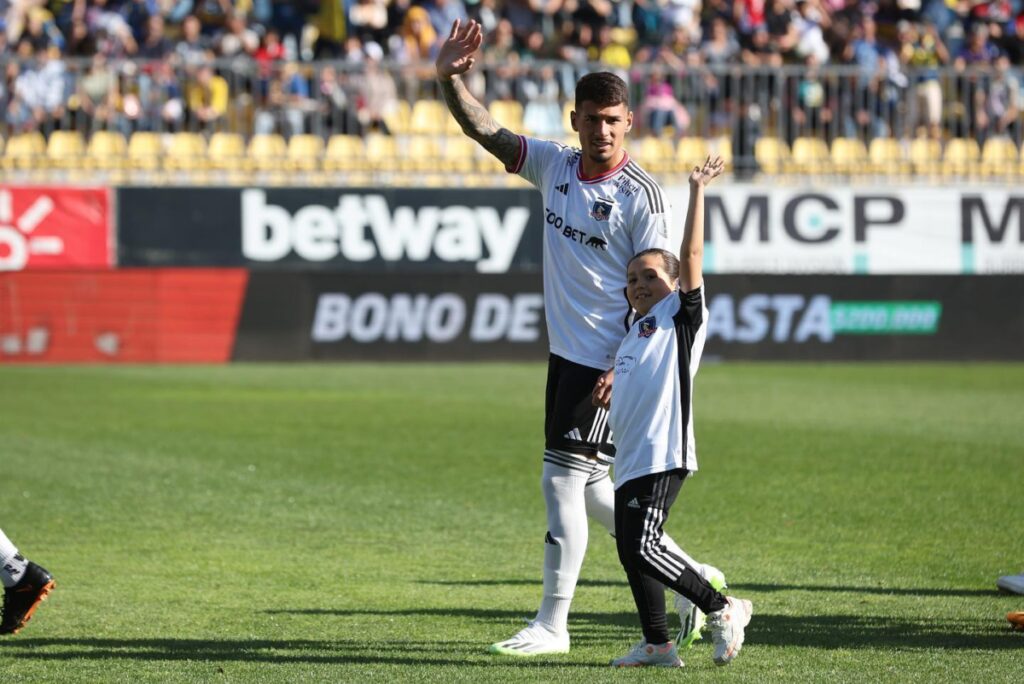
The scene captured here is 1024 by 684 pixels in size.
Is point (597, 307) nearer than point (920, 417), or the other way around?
point (597, 307)

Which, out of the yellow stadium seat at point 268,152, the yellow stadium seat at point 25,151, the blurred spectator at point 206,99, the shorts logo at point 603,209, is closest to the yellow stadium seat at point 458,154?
the yellow stadium seat at point 268,152

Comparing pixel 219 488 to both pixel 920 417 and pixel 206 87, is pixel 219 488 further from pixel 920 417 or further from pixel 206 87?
pixel 206 87

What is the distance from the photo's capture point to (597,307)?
601 centimetres

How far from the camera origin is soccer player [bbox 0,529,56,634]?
636 cm

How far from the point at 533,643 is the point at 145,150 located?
18.4 m

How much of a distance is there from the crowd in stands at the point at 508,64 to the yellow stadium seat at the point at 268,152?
153 millimetres

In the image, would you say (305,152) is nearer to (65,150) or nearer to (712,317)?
(65,150)

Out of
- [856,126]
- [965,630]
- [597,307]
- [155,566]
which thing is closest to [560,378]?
[597,307]

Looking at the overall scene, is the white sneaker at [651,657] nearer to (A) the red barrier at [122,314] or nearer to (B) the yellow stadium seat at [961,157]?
(A) the red barrier at [122,314]

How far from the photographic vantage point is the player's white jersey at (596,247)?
5934 mm

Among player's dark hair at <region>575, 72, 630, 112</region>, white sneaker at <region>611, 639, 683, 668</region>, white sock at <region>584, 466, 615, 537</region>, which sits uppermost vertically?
player's dark hair at <region>575, 72, 630, 112</region>

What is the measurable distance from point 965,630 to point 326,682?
2.71 metres

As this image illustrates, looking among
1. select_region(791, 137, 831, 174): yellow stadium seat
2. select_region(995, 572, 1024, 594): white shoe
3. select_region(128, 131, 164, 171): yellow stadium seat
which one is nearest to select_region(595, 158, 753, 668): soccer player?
select_region(995, 572, 1024, 594): white shoe

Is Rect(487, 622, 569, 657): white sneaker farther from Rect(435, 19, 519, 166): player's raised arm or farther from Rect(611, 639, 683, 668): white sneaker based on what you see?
Rect(435, 19, 519, 166): player's raised arm
